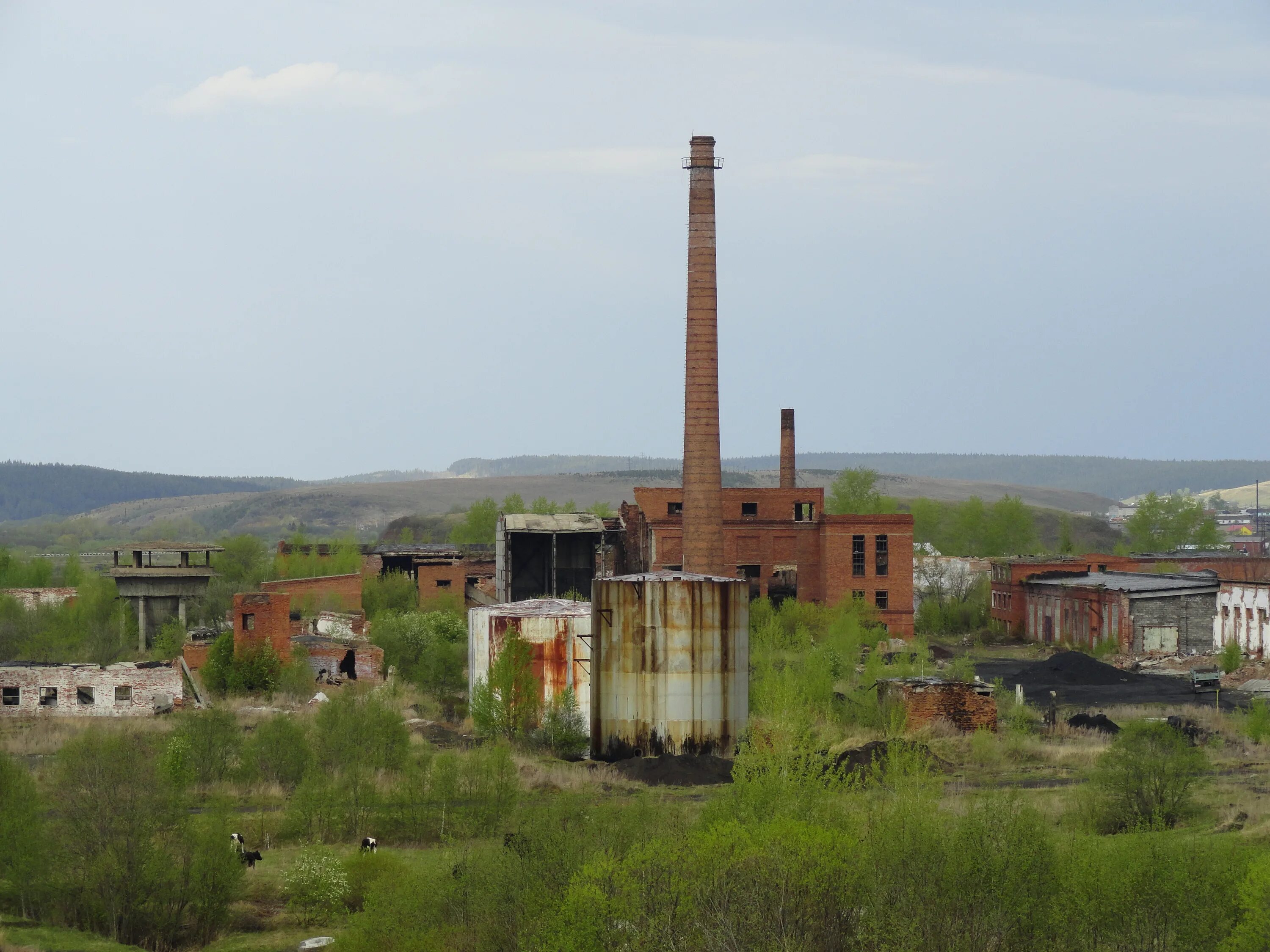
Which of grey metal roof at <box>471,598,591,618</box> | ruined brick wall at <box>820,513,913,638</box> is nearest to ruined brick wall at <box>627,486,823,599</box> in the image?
ruined brick wall at <box>820,513,913,638</box>

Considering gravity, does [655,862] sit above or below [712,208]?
below

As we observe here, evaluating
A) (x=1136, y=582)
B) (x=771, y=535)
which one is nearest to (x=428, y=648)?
(x=771, y=535)

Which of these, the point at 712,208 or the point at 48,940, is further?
the point at 712,208

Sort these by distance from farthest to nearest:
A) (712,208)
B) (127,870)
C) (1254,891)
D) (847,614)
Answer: (847,614) → (712,208) → (127,870) → (1254,891)

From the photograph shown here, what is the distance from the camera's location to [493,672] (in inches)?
1380

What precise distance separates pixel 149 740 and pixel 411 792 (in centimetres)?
772

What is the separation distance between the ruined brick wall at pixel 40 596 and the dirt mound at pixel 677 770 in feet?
101

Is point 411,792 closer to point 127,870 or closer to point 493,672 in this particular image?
point 127,870

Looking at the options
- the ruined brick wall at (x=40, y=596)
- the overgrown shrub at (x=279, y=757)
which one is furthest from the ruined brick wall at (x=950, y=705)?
the ruined brick wall at (x=40, y=596)

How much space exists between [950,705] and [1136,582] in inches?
1103

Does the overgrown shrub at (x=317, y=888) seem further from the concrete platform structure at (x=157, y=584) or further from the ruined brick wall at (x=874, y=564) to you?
the ruined brick wall at (x=874, y=564)

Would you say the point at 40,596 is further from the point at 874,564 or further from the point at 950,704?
the point at 950,704

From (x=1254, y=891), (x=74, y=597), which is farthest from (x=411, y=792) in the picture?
(x=74, y=597)

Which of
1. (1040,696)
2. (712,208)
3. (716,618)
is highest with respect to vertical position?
(712,208)
